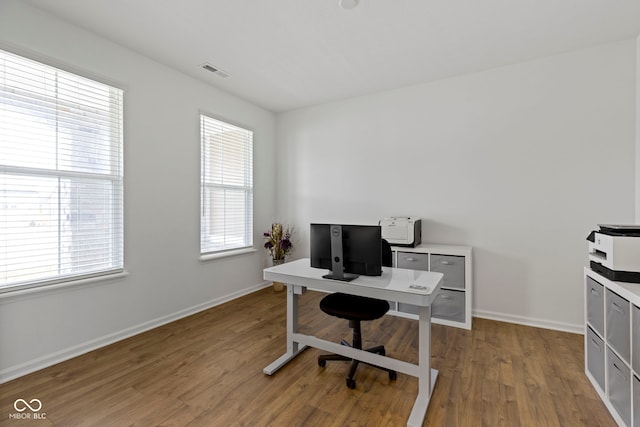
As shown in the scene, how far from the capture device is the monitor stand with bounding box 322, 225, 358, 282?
2.10 metres

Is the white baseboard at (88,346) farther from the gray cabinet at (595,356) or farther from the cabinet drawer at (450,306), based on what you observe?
the gray cabinet at (595,356)

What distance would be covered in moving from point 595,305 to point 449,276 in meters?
1.28

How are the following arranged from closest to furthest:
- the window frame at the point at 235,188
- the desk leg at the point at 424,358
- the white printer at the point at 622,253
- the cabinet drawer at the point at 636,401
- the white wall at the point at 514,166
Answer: the cabinet drawer at the point at 636,401 < the white printer at the point at 622,253 < the desk leg at the point at 424,358 < the white wall at the point at 514,166 < the window frame at the point at 235,188

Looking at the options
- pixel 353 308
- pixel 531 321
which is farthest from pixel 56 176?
pixel 531 321

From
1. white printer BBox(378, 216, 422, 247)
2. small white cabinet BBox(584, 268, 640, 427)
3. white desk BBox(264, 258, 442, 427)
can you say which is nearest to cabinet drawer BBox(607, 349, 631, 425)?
small white cabinet BBox(584, 268, 640, 427)

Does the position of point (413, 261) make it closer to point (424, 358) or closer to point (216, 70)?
point (424, 358)

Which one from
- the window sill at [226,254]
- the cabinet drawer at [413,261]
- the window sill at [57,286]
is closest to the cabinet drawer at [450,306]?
the cabinet drawer at [413,261]

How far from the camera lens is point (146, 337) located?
114 inches

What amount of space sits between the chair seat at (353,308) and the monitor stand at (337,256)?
26 cm

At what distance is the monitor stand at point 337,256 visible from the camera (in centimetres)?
210

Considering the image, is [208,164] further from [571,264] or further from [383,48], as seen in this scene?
[571,264]

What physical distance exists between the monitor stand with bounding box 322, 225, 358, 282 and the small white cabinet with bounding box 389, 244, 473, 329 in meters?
1.47

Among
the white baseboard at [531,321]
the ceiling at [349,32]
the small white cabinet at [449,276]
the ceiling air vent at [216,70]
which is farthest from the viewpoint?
the ceiling air vent at [216,70]

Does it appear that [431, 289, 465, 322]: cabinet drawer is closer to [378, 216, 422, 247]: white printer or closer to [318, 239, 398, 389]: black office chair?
[378, 216, 422, 247]: white printer
